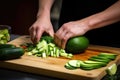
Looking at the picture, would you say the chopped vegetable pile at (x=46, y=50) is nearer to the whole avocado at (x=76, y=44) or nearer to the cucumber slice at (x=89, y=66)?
the whole avocado at (x=76, y=44)

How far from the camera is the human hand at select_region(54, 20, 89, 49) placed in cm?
184

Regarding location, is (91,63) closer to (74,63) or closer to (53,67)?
(74,63)

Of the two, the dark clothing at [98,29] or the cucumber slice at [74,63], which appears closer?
the cucumber slice at [74,63]

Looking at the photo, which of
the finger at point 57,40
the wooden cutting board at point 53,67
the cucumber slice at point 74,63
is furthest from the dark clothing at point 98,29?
the cucumber slice at point 74,63

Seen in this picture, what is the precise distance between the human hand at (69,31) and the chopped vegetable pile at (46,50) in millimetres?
42

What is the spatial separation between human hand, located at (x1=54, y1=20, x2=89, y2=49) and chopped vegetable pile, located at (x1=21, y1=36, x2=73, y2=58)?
Answer: 42mm

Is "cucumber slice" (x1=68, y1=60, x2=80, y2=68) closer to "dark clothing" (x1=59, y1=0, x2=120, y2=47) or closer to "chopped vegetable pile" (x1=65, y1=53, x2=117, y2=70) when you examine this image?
"chopped vegetable pile" (x1=65, y1=53, x2=117, y2=70)

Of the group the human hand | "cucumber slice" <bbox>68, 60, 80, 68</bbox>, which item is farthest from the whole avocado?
"cucumber slice" <bbox>68, 60, 80, 68</bbox>

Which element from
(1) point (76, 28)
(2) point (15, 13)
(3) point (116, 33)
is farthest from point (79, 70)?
(2) point (15, 13)

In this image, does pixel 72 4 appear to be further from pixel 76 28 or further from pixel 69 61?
pixel 69 61

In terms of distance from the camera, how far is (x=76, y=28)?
1863mm

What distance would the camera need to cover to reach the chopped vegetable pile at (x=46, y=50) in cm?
182

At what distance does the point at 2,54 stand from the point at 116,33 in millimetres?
771

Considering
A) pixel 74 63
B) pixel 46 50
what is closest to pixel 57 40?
pixel 46 50
